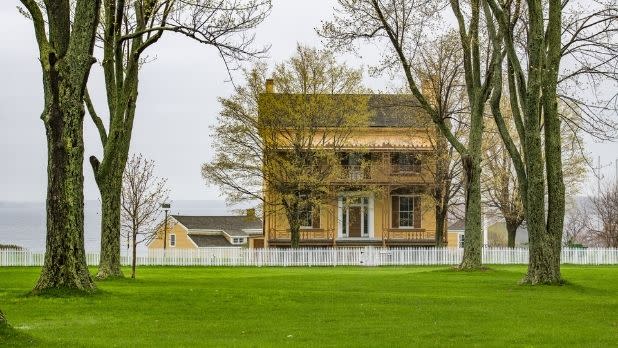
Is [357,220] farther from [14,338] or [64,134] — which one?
[14,338]

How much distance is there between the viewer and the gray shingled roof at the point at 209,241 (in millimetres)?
71875

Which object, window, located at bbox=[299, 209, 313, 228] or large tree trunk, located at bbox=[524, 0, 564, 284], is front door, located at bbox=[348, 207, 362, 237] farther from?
large tree trunk, located at bbox=[524, 0, 564, 284]

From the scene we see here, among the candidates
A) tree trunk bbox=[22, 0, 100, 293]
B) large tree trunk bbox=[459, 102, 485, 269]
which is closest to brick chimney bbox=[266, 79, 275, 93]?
large tree trunk bbox=[459, 102, 485, 269]

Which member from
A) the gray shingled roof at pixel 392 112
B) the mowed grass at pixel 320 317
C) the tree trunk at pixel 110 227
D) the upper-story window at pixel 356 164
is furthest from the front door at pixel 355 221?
the mowed grass at pixel 320 317

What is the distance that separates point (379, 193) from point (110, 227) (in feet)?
78.6

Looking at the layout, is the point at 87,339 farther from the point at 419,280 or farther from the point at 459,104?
the point at 459,104

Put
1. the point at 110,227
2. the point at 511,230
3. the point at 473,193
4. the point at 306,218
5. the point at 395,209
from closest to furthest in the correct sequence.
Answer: the point at 110,227, the point at 473,193, the point at 306,218, the point at 395,209, the point at 511,230

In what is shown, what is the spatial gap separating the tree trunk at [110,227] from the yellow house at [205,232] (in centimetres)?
4283

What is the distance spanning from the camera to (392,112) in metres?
52.5

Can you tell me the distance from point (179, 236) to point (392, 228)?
24.8m

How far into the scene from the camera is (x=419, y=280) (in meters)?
26.1

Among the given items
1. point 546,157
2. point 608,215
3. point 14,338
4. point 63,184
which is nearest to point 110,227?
point 63,184

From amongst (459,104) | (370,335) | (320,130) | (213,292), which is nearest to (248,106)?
(320,130)

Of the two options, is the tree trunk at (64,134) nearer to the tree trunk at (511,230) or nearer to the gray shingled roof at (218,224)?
the tree trunk at (511,230)
